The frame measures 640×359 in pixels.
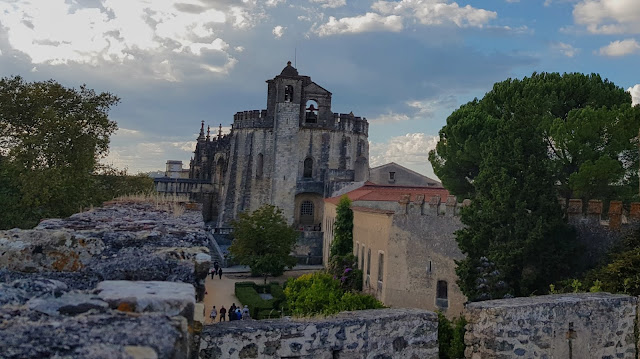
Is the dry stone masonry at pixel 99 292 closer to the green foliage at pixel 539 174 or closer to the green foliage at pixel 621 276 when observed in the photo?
the green foliage at pixel 621 276

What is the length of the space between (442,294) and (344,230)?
10.4 meters

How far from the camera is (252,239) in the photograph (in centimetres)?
3547

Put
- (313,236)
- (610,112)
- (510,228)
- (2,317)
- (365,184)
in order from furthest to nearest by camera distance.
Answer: (313,236) → (365,184) → (610,112) → (510,228) → (2,317)

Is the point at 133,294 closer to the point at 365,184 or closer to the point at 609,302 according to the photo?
the point at 609,302

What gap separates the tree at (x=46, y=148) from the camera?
2266 cm

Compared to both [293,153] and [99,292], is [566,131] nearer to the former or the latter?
[99,292]

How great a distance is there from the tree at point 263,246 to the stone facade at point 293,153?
11191 millimetres

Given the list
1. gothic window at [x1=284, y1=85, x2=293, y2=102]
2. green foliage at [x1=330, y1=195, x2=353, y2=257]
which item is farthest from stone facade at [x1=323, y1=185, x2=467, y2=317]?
gothic window at [x1=284, y1=85, x2=293, y2=102]

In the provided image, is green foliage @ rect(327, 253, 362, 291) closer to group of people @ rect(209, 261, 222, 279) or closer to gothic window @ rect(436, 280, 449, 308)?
gothic window @ rect(436, 280, 449, 308)

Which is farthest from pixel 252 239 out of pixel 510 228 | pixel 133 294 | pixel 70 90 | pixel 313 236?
pixel 133 294

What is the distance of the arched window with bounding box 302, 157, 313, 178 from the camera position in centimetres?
4984

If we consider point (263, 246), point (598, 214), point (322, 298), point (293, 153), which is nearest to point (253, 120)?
point (293, 153)

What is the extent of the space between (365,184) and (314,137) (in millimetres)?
11388

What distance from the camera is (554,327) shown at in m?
7.53
